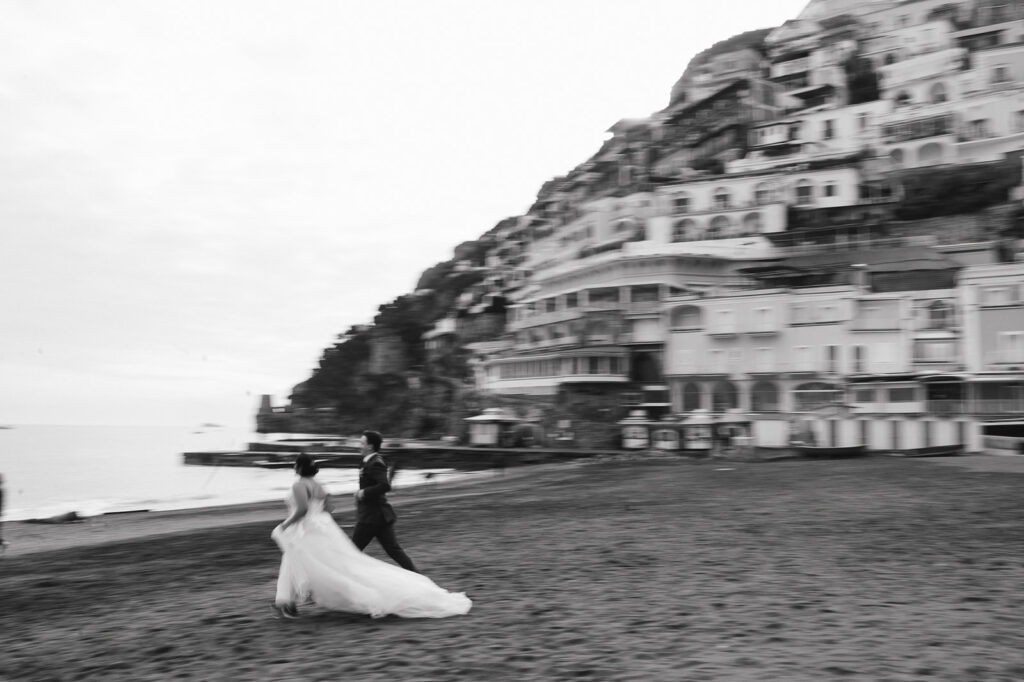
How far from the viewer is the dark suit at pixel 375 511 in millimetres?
8953

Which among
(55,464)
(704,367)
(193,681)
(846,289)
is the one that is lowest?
(55,464)

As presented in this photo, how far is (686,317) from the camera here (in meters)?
56.0

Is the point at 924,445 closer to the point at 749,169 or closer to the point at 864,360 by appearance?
the point at 864,360

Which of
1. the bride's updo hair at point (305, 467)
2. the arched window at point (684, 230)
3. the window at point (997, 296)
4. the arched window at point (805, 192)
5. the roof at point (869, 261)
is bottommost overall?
the bride's updo hair at point (305, 467)

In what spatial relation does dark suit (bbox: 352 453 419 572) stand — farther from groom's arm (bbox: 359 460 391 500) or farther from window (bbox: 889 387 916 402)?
window (bbox: 889 387 916 402)

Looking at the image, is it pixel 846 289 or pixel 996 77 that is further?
pixel 996 77

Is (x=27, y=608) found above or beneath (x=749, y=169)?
beneath

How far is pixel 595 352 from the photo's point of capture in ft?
190

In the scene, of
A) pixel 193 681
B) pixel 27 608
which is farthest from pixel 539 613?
pixel 27 608

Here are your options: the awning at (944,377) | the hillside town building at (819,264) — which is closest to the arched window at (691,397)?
the hillside town building at (819,264)

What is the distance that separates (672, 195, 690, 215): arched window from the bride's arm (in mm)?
65980

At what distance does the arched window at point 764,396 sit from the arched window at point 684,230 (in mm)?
18857

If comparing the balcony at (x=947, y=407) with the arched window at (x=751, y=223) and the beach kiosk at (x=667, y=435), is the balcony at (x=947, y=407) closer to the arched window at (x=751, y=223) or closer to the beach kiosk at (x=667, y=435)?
the beach kiosk at (x=667, y=435)

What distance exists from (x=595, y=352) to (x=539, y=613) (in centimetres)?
5013
